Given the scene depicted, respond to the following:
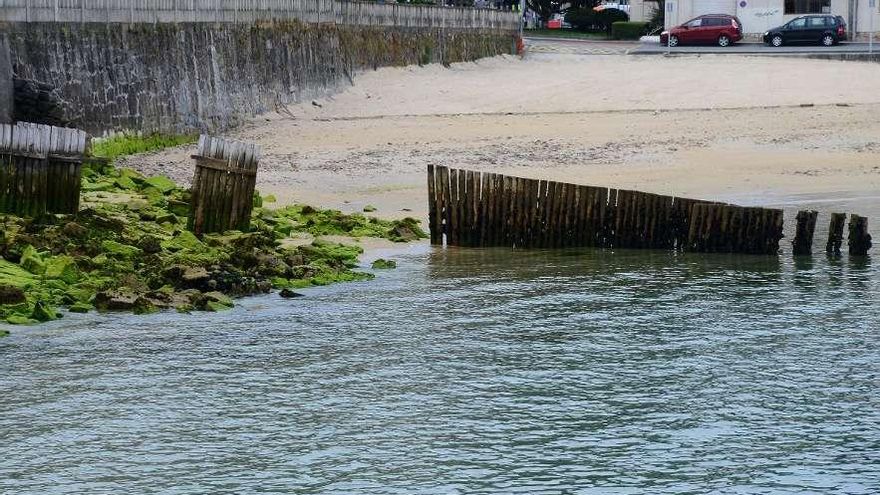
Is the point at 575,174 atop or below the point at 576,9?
below

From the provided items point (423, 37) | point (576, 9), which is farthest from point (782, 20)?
point (423, 37)

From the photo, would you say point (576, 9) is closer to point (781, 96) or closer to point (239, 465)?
point (781, 96)

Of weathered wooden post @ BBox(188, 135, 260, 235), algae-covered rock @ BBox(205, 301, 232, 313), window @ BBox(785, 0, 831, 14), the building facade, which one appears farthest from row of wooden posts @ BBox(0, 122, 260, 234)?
window @ BBox(785, 0, 831, 14)

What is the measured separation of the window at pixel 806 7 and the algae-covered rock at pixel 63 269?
174 feet

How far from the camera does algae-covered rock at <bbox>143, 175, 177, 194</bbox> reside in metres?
24.7

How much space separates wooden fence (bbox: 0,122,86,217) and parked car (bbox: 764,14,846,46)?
143ft

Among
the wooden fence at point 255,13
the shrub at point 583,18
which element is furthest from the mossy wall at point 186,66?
the shrub at point 583,18

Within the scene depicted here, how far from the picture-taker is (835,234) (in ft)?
68.3

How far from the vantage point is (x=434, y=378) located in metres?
14.0

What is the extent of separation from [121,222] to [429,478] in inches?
413

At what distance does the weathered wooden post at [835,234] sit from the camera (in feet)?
67.6

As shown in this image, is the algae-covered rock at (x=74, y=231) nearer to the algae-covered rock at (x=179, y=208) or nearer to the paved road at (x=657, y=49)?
the algae-covered rock at (x=179, y=208)

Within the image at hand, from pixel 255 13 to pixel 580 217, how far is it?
19054mm

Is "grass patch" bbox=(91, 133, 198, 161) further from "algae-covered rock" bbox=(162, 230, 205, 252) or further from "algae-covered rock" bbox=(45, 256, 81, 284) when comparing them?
"algae-covered rock" bbox=(45, 256, 81, 284)
